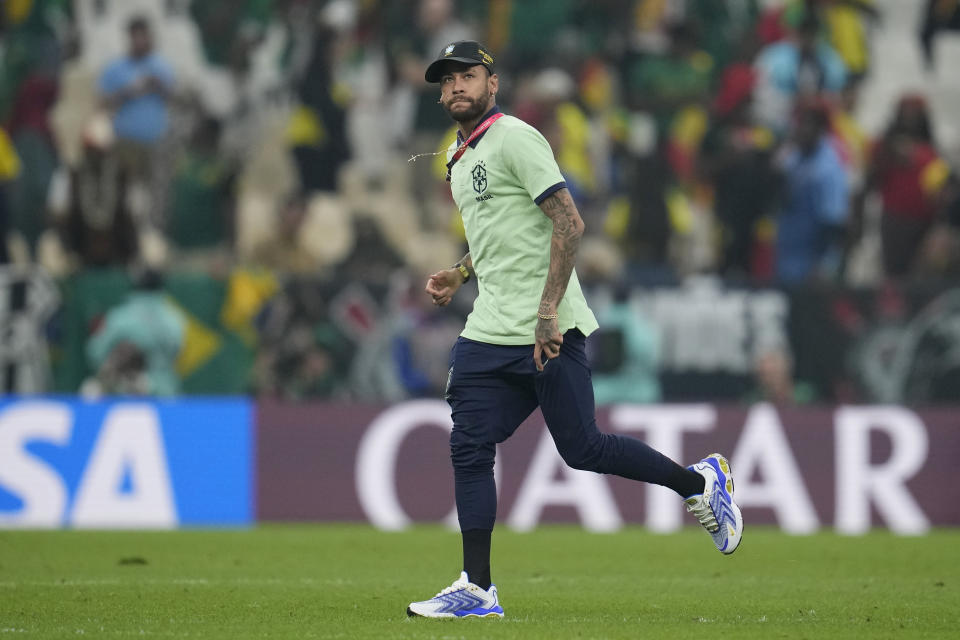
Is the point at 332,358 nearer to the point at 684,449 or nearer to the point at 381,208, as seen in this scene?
the point at 381,208

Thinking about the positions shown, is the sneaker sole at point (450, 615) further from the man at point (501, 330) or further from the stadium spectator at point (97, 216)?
the stadium spectator at point (97, 216)

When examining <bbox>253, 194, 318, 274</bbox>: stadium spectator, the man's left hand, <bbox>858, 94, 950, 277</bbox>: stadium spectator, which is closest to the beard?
the man's left hand

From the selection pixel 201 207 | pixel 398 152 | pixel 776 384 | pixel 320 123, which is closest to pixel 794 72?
pixel 776 384

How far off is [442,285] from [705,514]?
4.81 feet

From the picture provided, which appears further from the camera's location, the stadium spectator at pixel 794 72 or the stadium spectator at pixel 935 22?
the stadium spectator at pixel 935 22

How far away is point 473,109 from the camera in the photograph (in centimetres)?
619

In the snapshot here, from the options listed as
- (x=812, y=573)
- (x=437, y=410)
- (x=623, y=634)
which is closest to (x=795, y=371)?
(x=437, y=410)

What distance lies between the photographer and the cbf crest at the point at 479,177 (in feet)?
20.3

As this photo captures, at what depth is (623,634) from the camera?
5.68m

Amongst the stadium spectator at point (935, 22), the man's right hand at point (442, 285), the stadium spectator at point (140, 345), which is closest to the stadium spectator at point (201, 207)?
the stadium spectator at point (140, 345)

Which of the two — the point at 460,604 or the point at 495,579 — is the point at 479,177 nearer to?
the point at 460,604

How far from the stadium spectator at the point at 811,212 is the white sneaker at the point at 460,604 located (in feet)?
29.0

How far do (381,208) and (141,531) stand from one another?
425 cm

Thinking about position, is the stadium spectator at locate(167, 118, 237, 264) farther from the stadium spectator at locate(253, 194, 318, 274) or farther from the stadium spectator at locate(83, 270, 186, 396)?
the stadium spectator at locate(83, 270, 186, 396)
